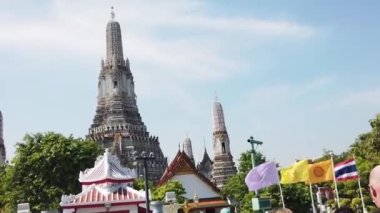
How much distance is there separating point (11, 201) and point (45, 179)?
3.12 m

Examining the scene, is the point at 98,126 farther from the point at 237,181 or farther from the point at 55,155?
the point at 55,155

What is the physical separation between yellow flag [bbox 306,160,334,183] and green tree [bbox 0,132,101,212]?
71.8ft

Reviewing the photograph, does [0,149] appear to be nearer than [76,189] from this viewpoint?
No

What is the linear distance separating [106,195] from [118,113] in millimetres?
51527


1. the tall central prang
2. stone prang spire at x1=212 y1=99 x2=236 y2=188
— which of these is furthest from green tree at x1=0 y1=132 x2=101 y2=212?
stone prang spire at x1=212 y1=99 x2=236 y2=188

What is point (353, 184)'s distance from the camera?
41.0m

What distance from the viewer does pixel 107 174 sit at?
25.7 metres

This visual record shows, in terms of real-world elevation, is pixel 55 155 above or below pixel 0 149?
below

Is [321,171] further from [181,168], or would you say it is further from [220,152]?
[220,152]

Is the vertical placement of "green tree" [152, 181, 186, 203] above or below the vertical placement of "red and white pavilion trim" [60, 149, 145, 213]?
above

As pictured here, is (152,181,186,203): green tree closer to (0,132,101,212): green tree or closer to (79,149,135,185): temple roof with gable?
(0,132,101,212): green tree

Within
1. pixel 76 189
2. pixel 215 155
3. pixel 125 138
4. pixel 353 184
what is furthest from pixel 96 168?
pixel 215 155

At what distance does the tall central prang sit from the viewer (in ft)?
244

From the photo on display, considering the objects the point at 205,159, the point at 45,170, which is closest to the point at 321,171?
the point at 45,170
